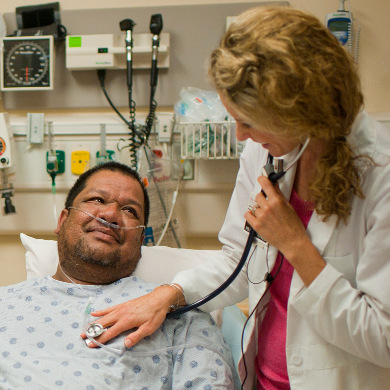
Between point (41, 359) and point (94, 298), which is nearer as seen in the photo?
point (41, 359)

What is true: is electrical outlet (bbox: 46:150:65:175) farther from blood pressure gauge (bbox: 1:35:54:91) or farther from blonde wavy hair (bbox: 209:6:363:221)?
blonde wavy hair (bbox: 209:6:363:221)

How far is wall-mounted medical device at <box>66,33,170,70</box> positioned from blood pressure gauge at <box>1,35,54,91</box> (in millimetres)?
103

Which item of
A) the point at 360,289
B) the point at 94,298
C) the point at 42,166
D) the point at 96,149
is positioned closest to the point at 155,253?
the point at 94,298

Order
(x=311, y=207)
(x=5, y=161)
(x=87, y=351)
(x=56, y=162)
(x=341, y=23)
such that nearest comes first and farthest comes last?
(x=311, y=207), (x=87, y=351), (x=341, y=23), (x=5, y=161), (x=56, y=162)

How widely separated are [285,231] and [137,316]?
50 centimetres

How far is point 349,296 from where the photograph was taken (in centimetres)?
102

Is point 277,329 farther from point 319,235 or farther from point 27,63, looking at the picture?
point 27,63

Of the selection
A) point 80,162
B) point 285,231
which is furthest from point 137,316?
point 80,162

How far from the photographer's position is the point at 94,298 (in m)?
1.47

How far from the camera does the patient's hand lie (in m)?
1.26

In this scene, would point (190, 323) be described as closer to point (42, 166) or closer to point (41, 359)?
A: point (41, 359)

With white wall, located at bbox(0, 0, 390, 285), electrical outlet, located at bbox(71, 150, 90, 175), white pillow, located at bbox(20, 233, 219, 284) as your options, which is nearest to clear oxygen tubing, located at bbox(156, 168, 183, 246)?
white wall, located at bbox(0, 0, 390, 285)

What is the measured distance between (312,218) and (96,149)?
134cm

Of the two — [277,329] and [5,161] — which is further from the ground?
[5,161]
